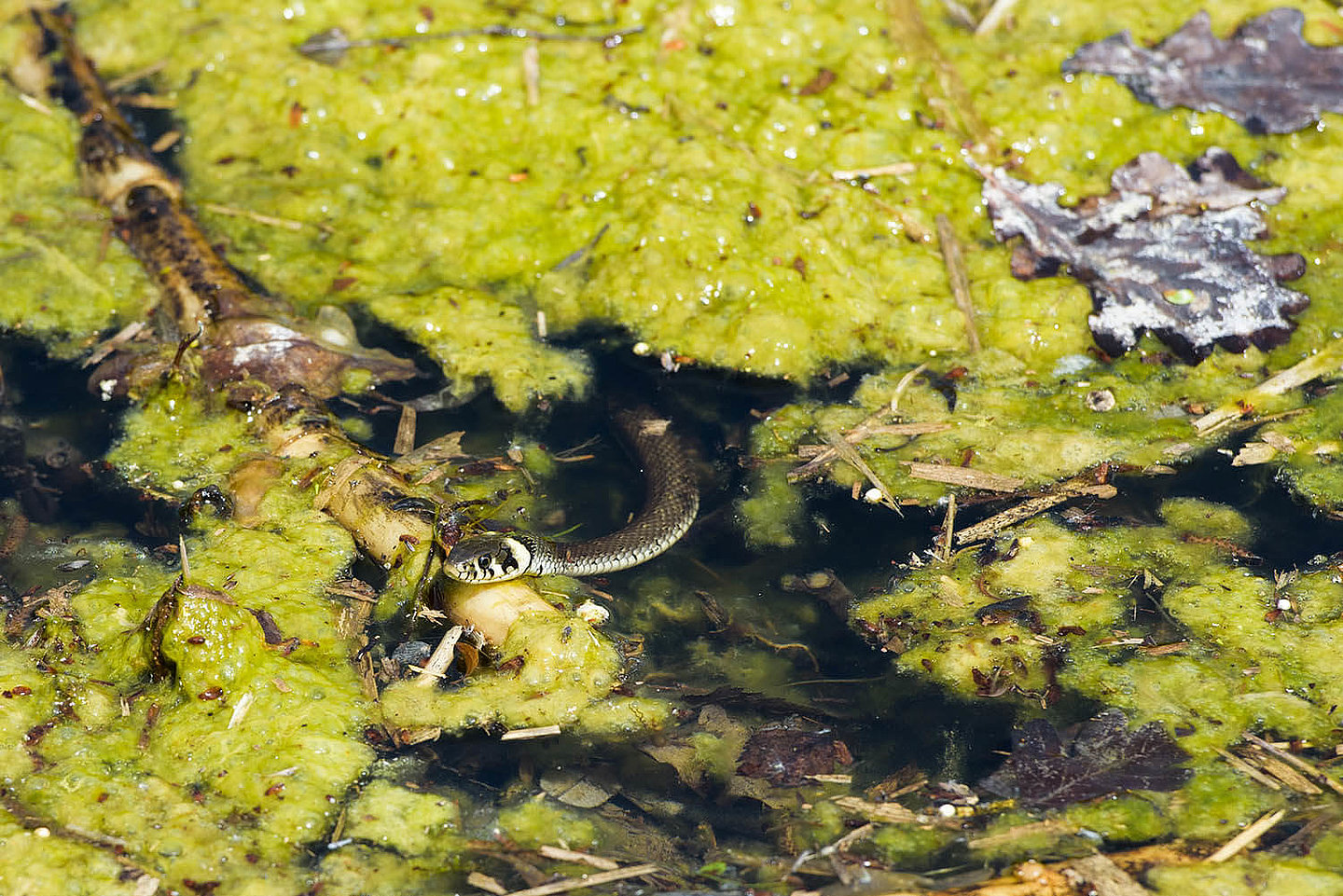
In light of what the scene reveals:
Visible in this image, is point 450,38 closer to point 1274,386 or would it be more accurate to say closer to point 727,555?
point 727,555

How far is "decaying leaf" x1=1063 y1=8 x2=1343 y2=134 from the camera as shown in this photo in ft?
15.2

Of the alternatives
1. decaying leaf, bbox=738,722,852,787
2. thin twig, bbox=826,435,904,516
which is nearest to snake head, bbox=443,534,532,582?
decaying leaf, bbox=738,722,852,787

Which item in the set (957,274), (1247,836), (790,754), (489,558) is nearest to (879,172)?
(957,274)

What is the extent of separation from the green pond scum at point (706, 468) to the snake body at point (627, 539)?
123 millimetres

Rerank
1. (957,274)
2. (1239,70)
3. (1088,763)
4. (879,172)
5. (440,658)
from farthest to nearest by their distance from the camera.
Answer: (1239,70), (879,172), (957,274), (440,658), (1088,763)

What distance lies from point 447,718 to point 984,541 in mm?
1774

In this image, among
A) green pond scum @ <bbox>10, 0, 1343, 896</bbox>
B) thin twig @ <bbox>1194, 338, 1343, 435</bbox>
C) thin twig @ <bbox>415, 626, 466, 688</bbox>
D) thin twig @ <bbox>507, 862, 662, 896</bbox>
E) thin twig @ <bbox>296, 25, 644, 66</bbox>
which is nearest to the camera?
thin twig @ <bbox>507, 862, 662, 896</bbox>

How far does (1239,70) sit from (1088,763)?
3.39m

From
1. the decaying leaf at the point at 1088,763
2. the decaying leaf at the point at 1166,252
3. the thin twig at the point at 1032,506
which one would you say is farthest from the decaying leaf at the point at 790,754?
the decaying leaf at the point at 1166,252

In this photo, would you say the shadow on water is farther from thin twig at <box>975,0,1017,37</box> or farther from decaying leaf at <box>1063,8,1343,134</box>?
thin twig at <box>975,0,1017,37</box>

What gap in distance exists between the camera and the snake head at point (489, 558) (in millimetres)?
3158

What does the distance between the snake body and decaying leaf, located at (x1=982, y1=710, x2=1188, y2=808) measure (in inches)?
51.3

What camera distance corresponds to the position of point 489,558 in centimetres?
320

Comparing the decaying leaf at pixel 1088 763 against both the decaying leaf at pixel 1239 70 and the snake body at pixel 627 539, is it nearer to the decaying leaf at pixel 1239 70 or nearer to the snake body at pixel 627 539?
the snake body at pixel 627 539
